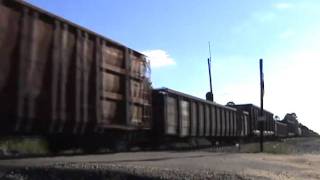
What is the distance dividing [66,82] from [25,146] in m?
5.21

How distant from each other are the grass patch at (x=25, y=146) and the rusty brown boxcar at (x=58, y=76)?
179 centimetres

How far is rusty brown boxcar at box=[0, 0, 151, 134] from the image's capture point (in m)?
11.9

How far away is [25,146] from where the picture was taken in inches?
713

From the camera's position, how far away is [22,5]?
475 inches

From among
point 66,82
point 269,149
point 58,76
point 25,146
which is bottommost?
point 269,149

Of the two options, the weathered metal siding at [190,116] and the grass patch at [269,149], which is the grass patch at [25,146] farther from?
the grass patch at [269,149]

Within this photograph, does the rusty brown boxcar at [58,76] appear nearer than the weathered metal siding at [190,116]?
Yes

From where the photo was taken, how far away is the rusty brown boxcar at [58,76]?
1194cm

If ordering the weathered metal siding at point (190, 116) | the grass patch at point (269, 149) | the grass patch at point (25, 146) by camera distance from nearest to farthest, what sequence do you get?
1. the grass patch at point (25, 146)
2. the weathered metal siding at point (190, 116)
3. the grass patch at point (269, 149)

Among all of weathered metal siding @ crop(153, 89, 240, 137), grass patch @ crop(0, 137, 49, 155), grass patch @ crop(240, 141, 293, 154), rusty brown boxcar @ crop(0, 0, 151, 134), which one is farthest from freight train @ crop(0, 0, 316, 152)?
grass patch @ crop(240, 141, 293, 154)

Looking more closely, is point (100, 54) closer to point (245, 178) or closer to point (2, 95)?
point (2, 95)

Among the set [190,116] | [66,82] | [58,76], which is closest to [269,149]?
[190,116]

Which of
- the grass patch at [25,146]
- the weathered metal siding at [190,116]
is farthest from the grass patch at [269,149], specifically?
the grass patch at [25,146]

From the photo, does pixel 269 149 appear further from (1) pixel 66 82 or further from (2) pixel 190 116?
(1) pixel 66 82
